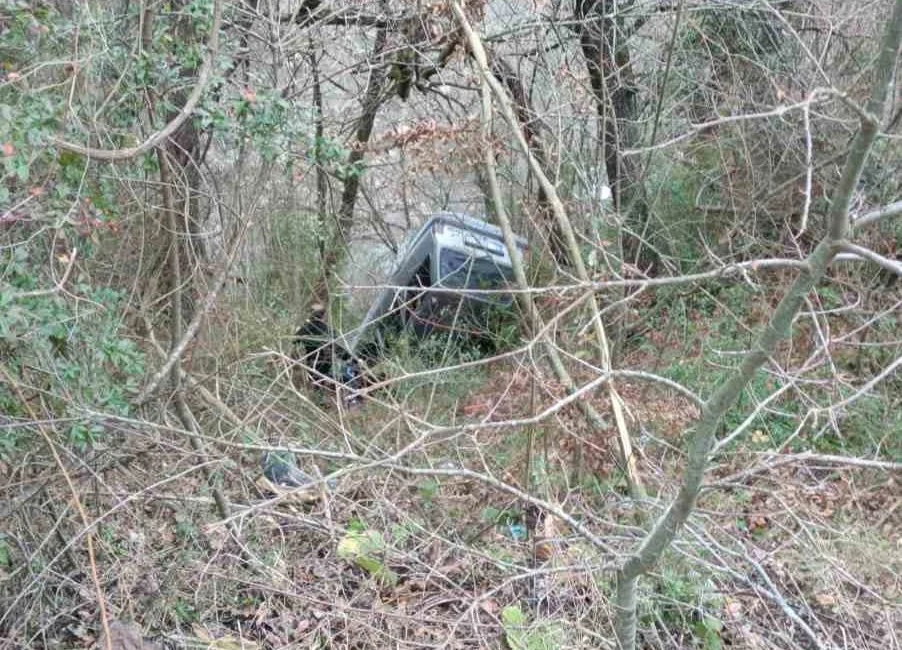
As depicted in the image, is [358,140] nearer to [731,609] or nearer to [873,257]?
[731,609]

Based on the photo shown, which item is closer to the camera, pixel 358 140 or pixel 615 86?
pixel 615 86

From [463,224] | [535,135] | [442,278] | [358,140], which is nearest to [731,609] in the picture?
[535,135]

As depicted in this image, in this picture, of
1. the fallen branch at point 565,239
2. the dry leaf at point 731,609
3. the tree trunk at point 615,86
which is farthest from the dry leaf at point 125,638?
the tree trunk at point 615,86

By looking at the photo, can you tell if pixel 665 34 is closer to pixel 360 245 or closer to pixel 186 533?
pixel 360 245

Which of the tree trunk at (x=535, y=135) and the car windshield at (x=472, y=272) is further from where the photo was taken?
the car windshield at (x=472, y=272)

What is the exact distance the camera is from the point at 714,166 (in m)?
→ 7.54

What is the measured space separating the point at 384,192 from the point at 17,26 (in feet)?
16.7

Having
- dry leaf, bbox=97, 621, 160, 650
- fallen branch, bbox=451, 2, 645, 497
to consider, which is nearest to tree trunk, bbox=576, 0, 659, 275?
fallen branch, bbox=451, 2, 645, 497

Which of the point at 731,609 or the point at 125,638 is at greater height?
the point at 125,638

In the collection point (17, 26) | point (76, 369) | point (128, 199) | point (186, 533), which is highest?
point (17, 26)

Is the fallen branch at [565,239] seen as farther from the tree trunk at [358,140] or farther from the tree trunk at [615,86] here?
the tree trunk at [358,140]

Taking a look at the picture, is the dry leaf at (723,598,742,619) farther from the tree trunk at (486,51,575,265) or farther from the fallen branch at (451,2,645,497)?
the tree trunk at (486,51,575,265)

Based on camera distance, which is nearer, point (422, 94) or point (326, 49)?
point (326, 49)

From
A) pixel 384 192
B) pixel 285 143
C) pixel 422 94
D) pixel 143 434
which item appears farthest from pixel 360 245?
pixel 143 434
